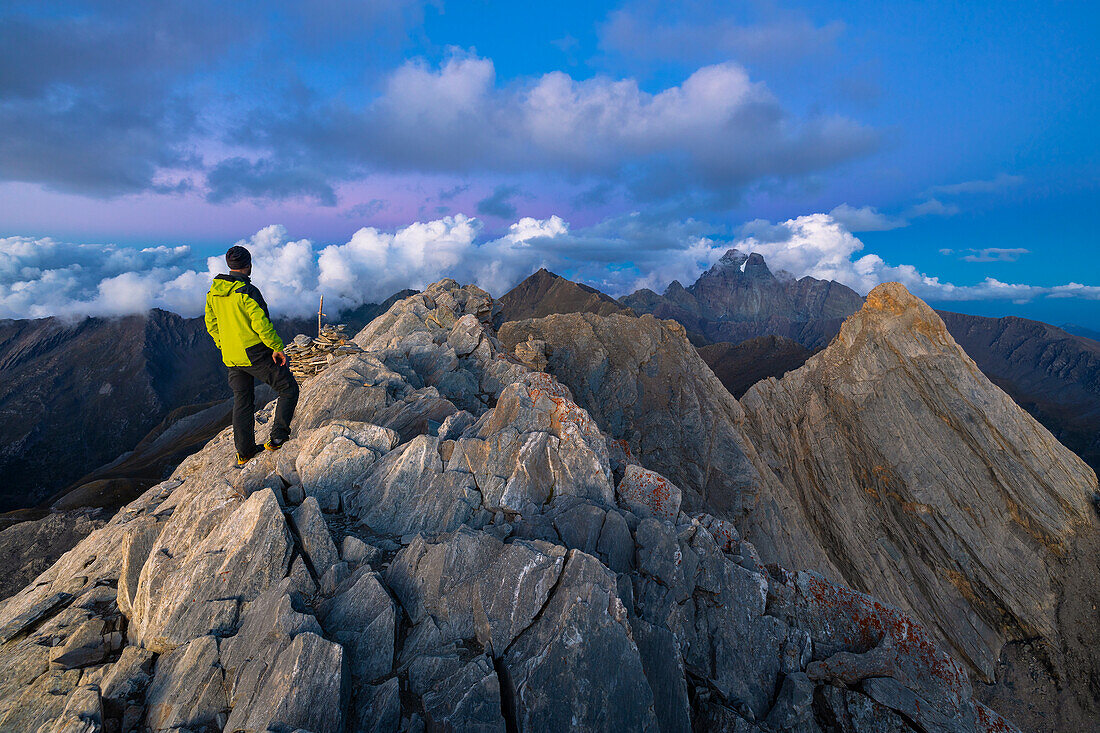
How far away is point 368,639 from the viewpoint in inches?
416

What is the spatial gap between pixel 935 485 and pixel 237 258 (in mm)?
72263

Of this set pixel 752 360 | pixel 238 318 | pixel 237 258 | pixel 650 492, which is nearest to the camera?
pixel 238 318

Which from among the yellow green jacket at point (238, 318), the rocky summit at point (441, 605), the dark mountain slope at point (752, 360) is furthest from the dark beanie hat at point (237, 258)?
the dark mountain slope at point (752, 360)

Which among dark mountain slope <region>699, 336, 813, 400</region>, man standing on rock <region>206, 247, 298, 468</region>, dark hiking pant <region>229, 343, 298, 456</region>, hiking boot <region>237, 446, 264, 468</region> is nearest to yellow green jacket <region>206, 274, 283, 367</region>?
man standing on rock <region>206, 247, 298, 468</region>

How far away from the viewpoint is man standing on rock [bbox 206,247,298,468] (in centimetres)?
1388

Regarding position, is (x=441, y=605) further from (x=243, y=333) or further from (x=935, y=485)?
(x=935, y=485)

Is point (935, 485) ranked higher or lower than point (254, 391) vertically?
lower

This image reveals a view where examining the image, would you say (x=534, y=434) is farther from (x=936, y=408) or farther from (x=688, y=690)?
(x=936, y=408)

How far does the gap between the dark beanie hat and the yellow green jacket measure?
34cm

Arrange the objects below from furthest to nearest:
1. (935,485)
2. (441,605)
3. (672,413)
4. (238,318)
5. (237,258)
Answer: (672,413) → (935,485) → (237,258) → (238,318) → (441,605)

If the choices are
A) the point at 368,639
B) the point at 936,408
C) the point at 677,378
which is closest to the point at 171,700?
the point at 368,639

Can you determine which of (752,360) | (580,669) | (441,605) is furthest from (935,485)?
(752,360)

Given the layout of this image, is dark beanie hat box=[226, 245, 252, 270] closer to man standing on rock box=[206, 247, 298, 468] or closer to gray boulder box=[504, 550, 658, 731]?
man standing on rock box=[206, 247, 298, 468]

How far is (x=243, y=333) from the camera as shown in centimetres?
1420
